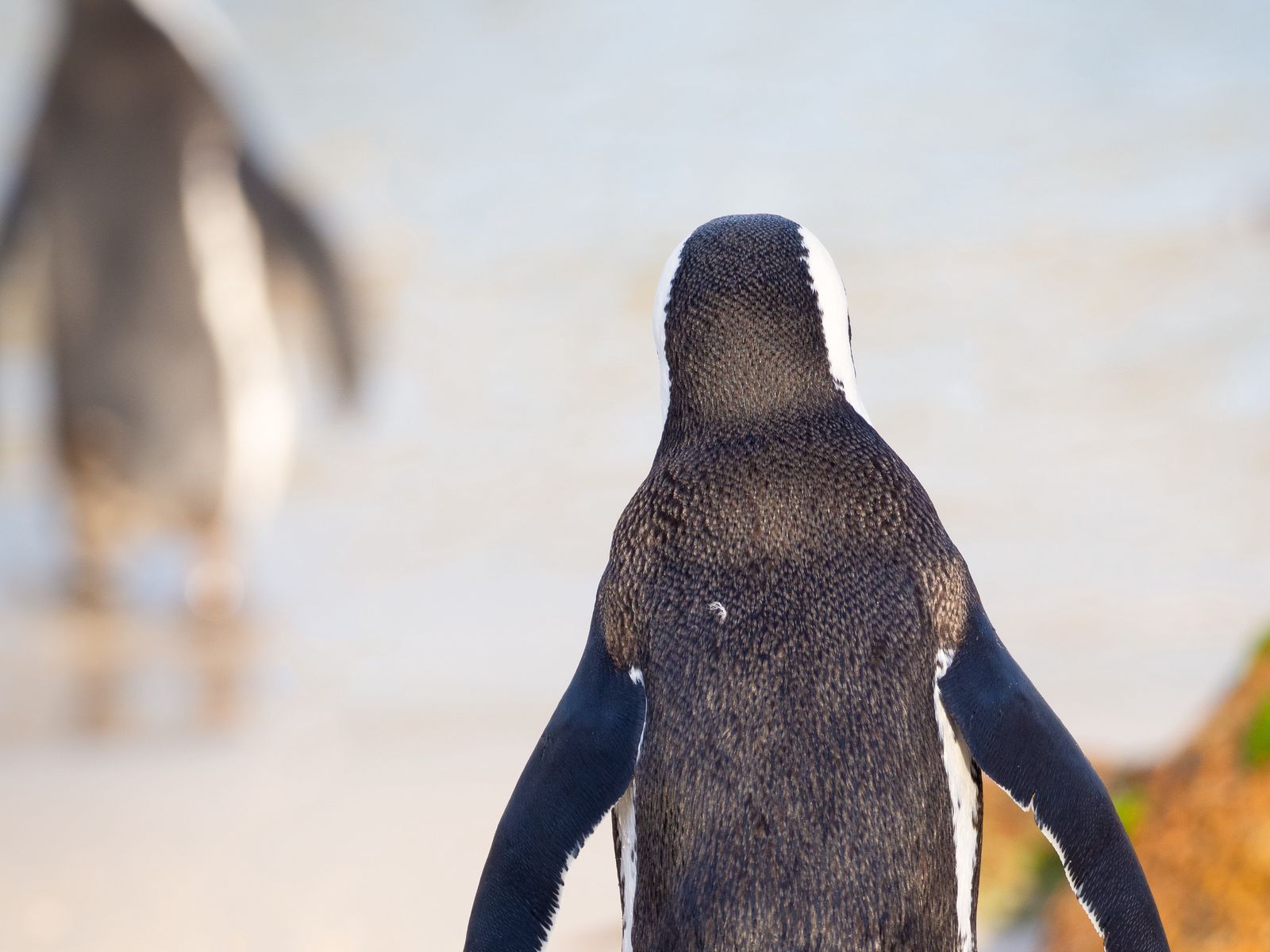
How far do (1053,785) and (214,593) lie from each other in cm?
275

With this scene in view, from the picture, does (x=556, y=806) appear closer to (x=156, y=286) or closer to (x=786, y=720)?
(x=786, y=720)

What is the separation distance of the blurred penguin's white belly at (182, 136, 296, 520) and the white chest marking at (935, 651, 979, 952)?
2679 millimetres

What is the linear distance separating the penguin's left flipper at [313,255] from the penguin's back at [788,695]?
8.95ft

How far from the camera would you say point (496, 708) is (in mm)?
2889

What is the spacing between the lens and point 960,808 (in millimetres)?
1087

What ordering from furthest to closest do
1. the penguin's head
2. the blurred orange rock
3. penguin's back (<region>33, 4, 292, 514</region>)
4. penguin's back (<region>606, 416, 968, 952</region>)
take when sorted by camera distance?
penguin's back (<region>33, 4, 292, 514</region>) < the blurred orange rock < the penguin's head < penguin's back (<region>606, 416, 968, 952</region>)

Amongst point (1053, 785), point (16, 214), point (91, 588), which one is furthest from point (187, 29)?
point (1053, 785)

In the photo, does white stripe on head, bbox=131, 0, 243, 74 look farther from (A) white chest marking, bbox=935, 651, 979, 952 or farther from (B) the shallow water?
(A) white chest marking, bbox=935, 651, 979, 952

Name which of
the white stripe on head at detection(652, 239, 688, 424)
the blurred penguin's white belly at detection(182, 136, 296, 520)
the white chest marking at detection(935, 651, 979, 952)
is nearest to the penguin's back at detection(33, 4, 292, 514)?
the blurred penguin's white belly at detection(182, 136, 296, 520)

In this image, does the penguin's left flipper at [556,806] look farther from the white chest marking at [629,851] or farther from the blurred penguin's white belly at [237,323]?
the blurred penguin's white belly at [237,323]

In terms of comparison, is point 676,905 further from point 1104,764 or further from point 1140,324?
point 1140,324

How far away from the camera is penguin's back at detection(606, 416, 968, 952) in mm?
1034

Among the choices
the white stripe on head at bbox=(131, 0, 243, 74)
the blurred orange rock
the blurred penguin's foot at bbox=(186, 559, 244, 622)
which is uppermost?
the white stripe on head at bbox=(131, 0, 243, 74)

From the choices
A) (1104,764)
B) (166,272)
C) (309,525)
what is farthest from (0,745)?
(1104,764)
